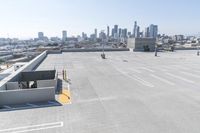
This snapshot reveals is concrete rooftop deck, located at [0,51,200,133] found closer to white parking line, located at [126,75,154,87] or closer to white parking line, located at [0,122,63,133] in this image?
white parking line, located at [126,75,154,87]

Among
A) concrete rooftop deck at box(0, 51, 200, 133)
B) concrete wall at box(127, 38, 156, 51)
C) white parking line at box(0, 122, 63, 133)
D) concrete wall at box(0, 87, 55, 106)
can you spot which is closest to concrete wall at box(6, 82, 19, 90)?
concrete wall at box(0, 87, 55, 106)

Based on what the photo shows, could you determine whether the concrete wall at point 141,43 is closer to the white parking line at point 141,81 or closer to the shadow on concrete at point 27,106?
the white parking line at point 141,81

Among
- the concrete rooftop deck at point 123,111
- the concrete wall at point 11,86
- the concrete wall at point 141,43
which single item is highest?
the concrete wall at point 141,43

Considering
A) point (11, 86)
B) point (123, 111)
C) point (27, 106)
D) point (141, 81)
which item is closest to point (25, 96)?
point (27, 106)

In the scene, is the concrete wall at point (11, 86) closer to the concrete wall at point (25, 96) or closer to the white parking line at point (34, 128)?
the concrete wall at point (25, 96)

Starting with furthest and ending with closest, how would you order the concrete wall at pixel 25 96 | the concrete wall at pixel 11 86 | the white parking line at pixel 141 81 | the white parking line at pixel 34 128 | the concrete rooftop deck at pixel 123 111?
1. the white parking line at pixel 141 81
2. the concrete wall at pixel 11 86
3. the concrete wall at pixel 25 96
4. the concrete rooftop deck at pixel 123 111
5. the white parking line at pixel 34 128

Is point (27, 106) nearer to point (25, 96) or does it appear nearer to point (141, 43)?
point (25, 96)

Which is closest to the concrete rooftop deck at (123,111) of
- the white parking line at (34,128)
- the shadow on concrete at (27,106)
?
the white parking line at (34,128)

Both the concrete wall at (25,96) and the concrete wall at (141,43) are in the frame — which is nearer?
the concrete wall at (25,96)

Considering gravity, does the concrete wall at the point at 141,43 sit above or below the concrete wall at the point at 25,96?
above

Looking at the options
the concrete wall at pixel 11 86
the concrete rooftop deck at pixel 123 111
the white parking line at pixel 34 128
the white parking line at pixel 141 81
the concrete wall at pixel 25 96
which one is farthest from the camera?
the white parking line at pixel 141 81
